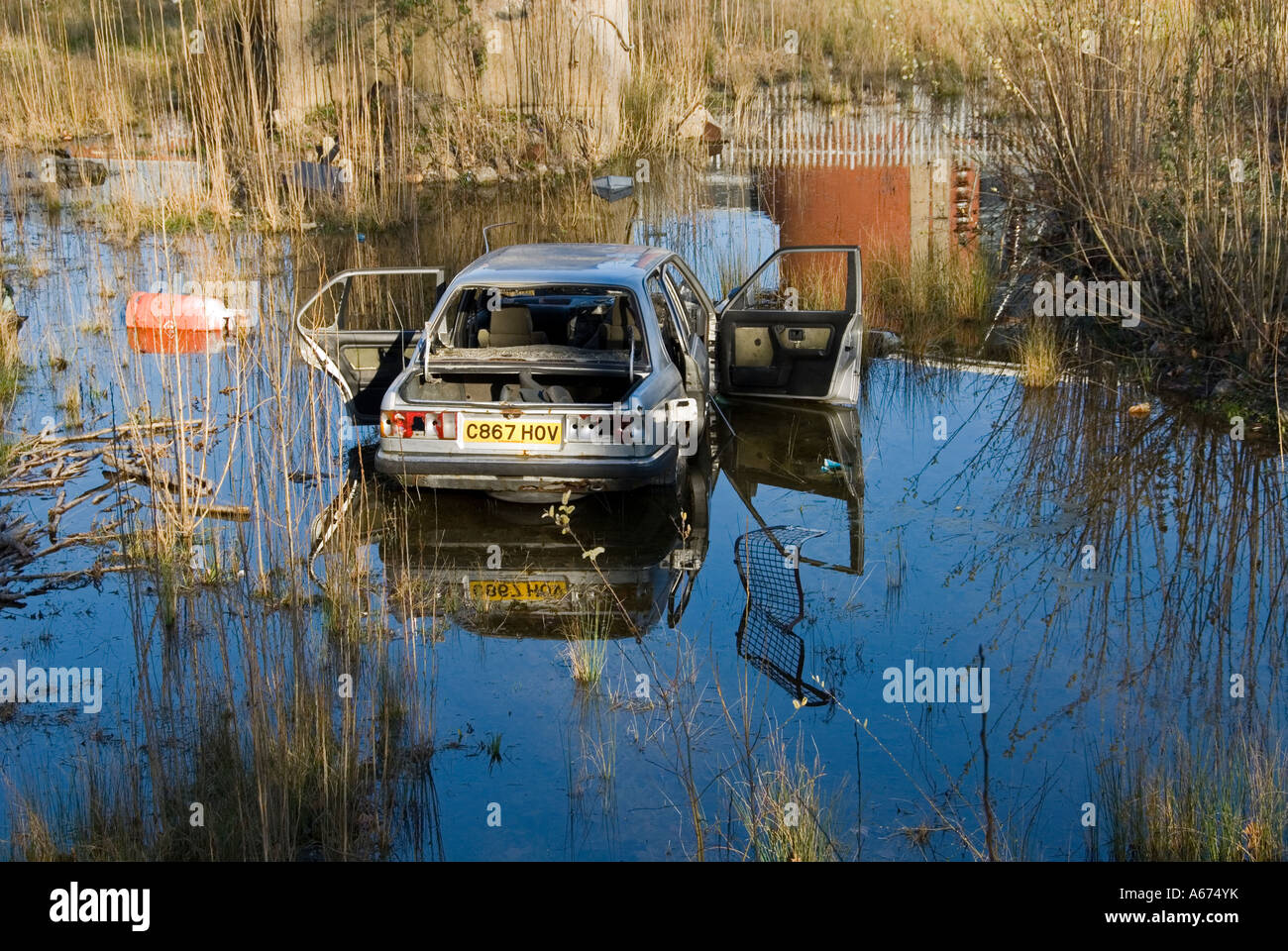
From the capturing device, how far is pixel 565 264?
8.38 meters

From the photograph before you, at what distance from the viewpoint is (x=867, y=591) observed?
21.9ft

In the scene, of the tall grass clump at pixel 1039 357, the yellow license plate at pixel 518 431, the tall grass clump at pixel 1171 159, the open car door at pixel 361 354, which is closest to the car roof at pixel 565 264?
the open car door at pixel 361 354

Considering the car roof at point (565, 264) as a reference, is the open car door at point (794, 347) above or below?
below

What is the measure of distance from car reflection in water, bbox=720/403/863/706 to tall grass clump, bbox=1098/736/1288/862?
1.39m

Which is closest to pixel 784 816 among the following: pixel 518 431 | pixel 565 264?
pixel 518 431

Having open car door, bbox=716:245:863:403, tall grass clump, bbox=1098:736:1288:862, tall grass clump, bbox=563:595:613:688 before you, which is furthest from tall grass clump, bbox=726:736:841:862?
open car door, bbox=716:245:863:403

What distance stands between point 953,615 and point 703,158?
58.3 feet

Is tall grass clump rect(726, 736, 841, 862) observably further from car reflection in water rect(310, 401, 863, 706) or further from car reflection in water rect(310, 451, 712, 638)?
car reflection in water rect(310, 451, 712, 638)

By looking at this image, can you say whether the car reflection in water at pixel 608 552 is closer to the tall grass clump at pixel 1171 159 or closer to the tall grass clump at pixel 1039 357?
the tall grass clump at pixel 1039 357

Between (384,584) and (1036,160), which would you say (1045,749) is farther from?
(1036,160)

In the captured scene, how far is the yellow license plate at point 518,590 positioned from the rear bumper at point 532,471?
0.78 meters

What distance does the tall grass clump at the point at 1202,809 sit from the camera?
4.12 metres

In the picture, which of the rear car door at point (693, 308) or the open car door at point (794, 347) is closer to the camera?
the rear car door at point (693, 308)

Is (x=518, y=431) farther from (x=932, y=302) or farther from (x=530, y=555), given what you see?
(x=932, y=302)
